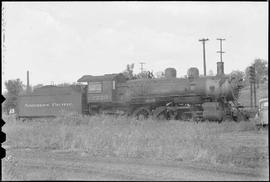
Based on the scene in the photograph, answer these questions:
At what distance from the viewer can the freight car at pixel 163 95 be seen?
23062mm

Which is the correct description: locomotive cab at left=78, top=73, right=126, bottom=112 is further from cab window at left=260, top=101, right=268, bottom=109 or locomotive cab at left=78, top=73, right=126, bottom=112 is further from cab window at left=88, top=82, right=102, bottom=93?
cab window at left=260, top=101, right=268, bottom=109

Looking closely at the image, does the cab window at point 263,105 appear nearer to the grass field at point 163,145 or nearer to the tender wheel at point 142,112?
the grass field at point 163,145

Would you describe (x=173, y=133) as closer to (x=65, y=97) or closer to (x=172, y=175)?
(x=172, y=175)

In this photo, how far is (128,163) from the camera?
8281 mm

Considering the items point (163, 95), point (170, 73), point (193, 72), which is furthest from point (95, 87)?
point (193, 72)

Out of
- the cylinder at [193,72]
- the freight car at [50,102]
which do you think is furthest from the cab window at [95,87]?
the cylinder at [193,72]

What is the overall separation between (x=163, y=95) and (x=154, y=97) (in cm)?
51

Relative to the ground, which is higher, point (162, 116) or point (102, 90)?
point (102, 90)

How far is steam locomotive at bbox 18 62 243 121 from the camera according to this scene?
23.0 metres

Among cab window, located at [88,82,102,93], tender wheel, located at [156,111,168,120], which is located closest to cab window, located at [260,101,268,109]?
tender wheel, located at [156,111,168,120]

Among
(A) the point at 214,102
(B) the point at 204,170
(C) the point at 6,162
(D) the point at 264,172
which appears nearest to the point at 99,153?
(C) the point at 6,162

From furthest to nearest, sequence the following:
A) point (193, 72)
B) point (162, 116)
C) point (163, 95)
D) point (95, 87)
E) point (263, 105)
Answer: point (95, 87)
point (193, 72)
point (163, 95)
point (162, 116)
point (263, 105)

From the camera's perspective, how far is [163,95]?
78.0 ft

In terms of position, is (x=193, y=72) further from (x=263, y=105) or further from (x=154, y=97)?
(x=263, y=105)
